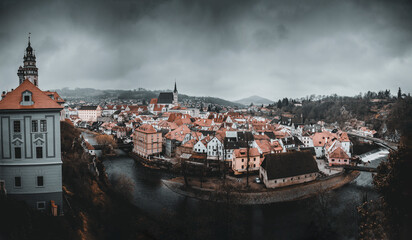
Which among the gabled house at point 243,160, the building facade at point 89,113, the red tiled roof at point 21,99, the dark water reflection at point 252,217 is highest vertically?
the red tiled roof at point 21,99

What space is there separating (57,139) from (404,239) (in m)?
6.05

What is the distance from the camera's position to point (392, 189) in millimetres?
3797

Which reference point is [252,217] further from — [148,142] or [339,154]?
[148,142]

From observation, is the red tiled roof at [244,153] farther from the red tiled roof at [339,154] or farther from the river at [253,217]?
the red tiled roof at [339,154]

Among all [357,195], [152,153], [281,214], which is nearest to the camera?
[281,214]

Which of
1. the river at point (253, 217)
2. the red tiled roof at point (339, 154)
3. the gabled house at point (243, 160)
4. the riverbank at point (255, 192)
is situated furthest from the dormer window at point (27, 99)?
the red tiled roof at point (339, 154)

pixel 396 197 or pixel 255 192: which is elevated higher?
pixel 396 197

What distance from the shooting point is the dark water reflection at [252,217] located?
675cm

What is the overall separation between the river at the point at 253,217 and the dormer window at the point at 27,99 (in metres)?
4.12

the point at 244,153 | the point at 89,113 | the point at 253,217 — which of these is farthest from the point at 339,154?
the point at 89,113

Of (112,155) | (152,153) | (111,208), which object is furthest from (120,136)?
(111,208)

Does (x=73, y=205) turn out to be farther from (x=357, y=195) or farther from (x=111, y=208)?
(x=357, y=195)

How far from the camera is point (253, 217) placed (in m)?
7.96

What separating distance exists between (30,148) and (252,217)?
6.47 metres
